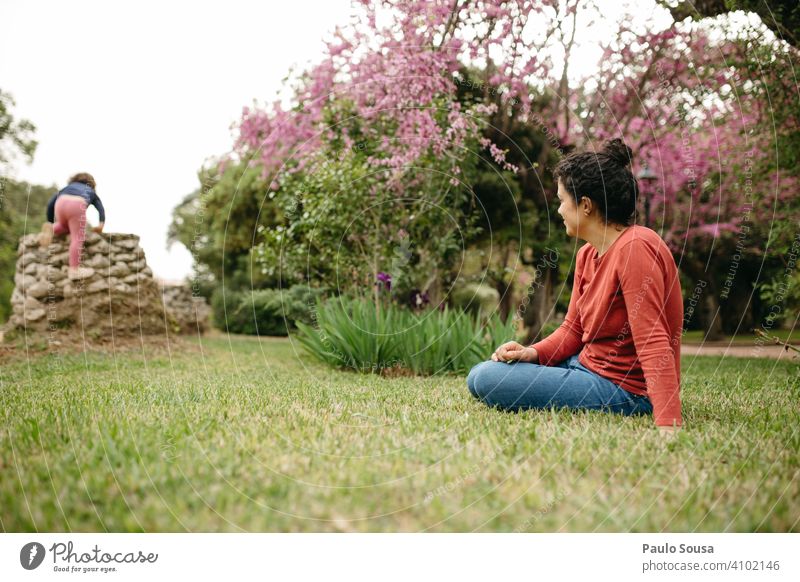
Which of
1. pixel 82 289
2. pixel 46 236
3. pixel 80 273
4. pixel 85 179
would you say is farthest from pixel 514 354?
pixel 82 289

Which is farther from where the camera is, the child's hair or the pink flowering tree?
the pink flowering tree

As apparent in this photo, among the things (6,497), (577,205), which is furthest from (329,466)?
(577,205)

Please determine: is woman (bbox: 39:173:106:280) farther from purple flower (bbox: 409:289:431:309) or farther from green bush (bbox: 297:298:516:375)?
purple flower (bbox: 409:289:431:309)

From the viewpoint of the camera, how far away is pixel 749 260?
14.8 m

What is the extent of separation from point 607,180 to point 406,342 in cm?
267

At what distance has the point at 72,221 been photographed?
4.41 m

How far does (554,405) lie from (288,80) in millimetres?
5213

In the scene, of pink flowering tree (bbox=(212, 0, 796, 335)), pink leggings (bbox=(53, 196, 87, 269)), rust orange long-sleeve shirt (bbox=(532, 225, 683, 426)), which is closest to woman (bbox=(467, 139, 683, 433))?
rust orange long-sleeve shirt (bbox=(532, 225, 683, 426))

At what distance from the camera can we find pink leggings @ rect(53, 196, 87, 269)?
398 cm

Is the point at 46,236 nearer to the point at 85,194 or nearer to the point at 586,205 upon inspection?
the point at 85,194

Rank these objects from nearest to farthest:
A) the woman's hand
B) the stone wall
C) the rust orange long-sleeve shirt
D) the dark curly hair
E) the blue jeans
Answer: the rust orange long-sleeve shirt < the dark curly hair < the blue jeans < the woman's hand < the stone wall

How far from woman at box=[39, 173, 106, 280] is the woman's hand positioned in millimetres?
2712

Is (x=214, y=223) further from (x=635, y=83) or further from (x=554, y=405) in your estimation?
(x=554, y=405)

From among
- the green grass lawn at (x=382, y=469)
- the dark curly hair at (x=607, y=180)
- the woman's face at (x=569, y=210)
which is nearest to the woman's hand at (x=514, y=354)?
the green grass lawn at (x=382, y=469)
